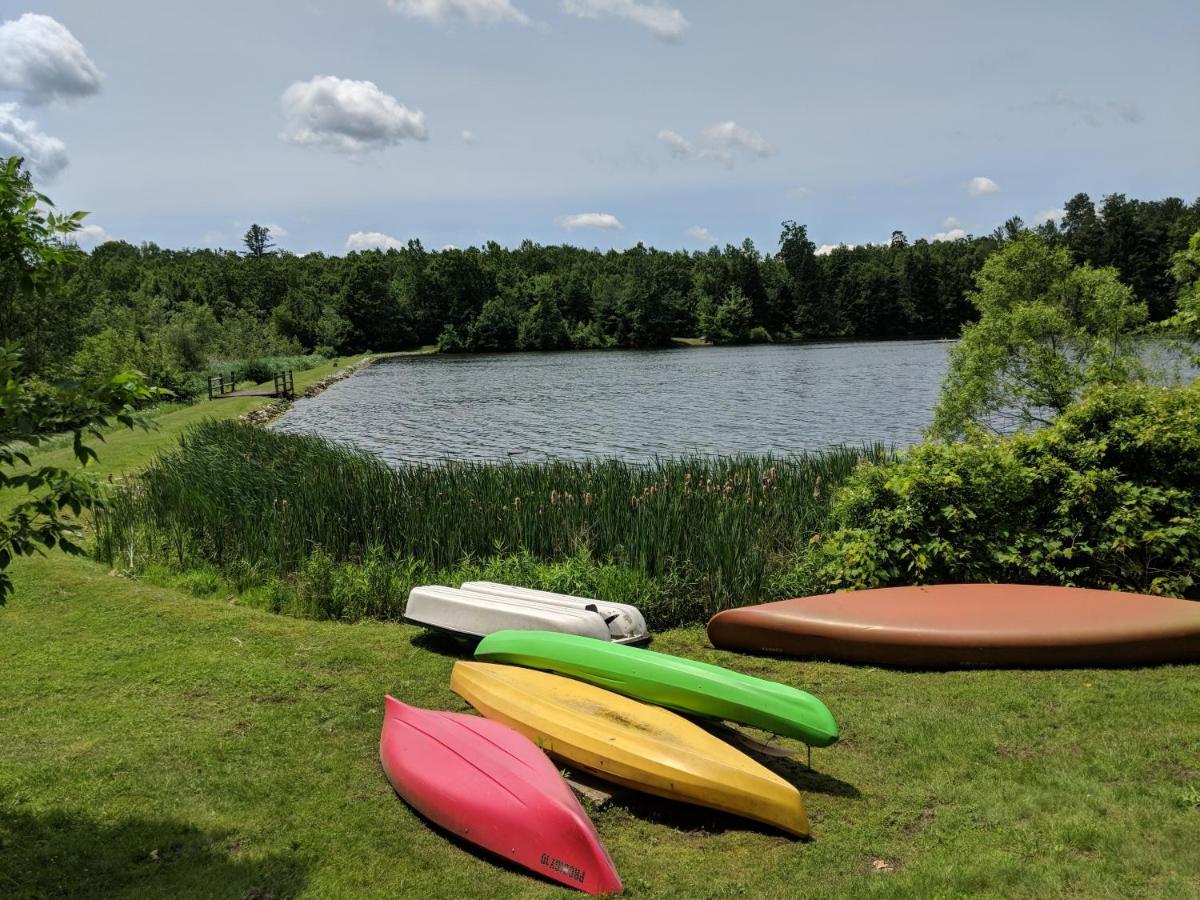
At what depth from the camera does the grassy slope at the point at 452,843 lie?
140 inches

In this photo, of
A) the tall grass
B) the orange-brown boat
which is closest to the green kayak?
the orange-brown boat

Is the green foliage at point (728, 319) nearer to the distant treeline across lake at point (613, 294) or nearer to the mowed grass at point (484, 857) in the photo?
the distant treeline across lake at point (613, 294)

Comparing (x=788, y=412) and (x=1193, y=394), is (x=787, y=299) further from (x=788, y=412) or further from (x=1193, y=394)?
(x=1193, y=394)

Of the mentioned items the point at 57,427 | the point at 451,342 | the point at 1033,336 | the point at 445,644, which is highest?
the point at 451,342

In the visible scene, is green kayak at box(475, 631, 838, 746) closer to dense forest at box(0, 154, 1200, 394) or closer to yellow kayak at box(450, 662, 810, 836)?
yellow kayak at box(450, 662, 810, 836)

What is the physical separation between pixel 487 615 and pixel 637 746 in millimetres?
2612

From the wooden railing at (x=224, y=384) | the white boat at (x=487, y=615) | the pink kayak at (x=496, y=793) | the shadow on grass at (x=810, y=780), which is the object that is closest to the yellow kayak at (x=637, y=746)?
the pink kayak at (x=496, y=793)

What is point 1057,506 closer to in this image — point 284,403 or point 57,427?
point 57,427

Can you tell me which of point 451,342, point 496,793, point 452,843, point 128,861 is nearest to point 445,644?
point 452,843

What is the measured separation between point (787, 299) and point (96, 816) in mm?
106803

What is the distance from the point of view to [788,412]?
33625 millimetres

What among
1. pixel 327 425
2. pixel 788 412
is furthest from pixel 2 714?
pixel 788 412

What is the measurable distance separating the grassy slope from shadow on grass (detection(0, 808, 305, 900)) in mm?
12

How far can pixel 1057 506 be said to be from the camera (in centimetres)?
727
